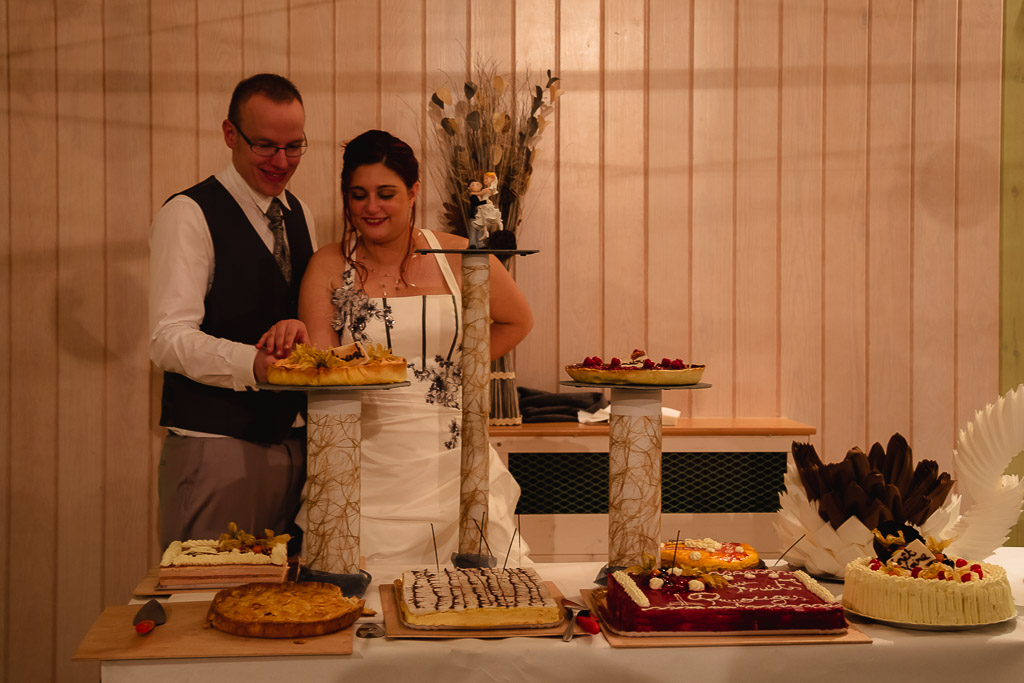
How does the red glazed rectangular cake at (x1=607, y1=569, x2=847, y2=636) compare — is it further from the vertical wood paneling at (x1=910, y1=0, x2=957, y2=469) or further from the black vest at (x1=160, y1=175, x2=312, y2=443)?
the vertical wood paneling at (x1=910, y1=0, x2=957, y2=469)

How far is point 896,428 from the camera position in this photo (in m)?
3.40

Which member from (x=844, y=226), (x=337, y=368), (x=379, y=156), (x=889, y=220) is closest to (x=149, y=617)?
(x=337, y=368)

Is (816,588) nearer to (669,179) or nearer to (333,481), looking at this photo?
(333,481)

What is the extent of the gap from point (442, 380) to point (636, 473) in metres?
0.90

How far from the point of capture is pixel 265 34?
3.22m

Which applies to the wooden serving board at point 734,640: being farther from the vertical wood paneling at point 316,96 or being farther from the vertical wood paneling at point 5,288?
the vertical wood paneling at point 5,288

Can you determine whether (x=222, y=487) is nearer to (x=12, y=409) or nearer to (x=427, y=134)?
(x=12, y=409)

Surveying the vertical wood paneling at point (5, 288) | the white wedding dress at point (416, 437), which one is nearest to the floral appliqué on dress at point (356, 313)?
the white wedding dress at point (416, 437)

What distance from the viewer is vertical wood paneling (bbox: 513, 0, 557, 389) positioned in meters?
3.28

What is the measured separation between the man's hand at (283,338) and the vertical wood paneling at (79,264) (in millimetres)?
1466

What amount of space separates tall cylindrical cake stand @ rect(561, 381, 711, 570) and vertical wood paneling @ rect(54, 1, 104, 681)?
2.12 meters

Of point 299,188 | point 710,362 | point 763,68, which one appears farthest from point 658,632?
point 763,68

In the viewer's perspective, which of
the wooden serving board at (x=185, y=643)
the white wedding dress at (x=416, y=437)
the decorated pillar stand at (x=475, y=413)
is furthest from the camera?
the white wedding dress at (x=416, y=437)

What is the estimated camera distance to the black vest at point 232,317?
2.40 metres
